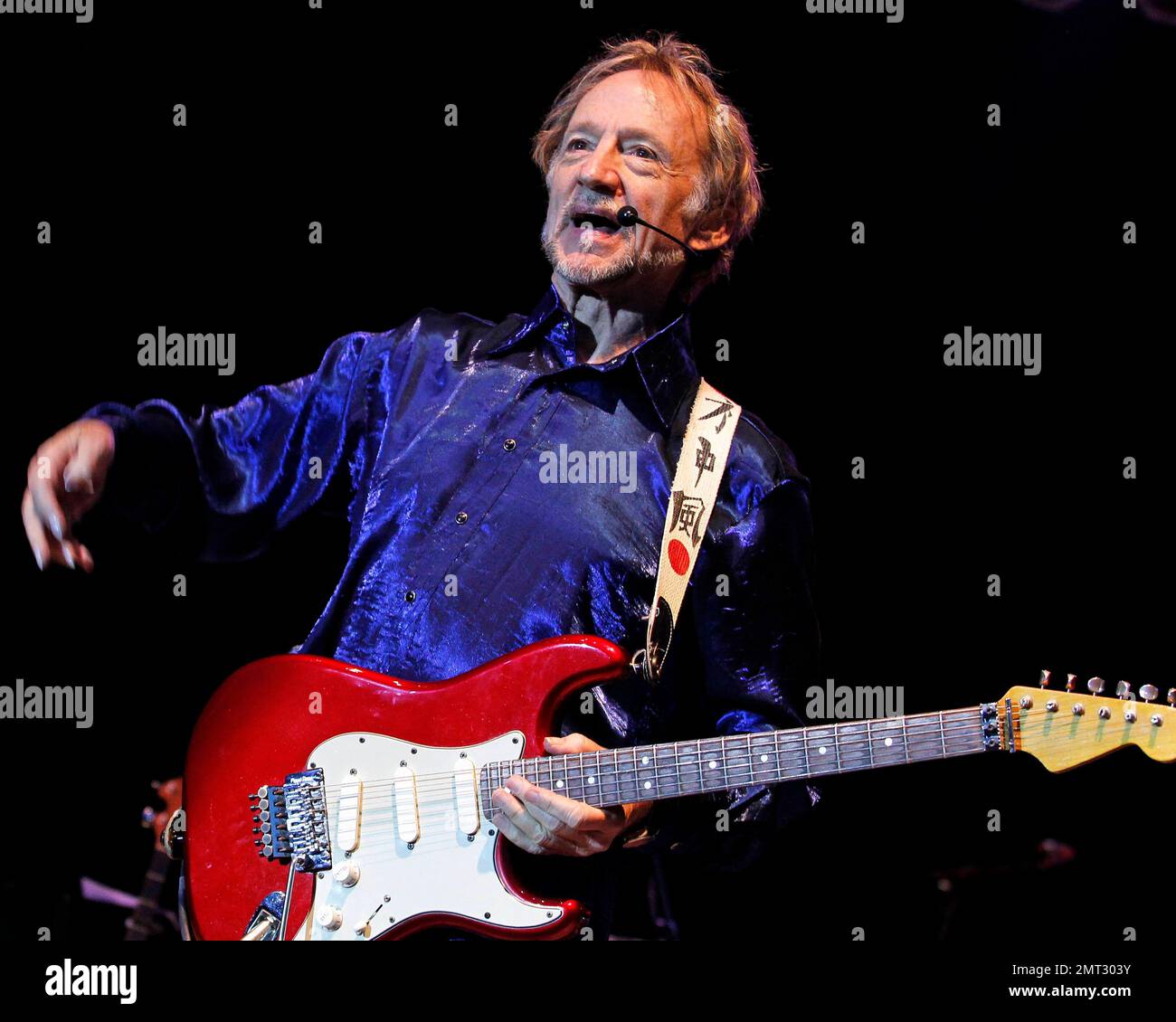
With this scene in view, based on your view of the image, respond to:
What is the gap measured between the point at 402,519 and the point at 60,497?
76 cm

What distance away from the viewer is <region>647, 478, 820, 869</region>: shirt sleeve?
304 cm

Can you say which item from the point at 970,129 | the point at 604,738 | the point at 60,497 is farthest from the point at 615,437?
the point at 970,129

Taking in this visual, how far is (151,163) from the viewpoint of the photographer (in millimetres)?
4062

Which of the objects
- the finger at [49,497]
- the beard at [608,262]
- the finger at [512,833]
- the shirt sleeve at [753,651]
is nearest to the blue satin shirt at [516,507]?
the shirt sleeve at [753,651]

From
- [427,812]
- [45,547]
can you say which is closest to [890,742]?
[427,812]

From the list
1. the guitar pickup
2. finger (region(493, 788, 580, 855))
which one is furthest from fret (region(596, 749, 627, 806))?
the guitar pickup

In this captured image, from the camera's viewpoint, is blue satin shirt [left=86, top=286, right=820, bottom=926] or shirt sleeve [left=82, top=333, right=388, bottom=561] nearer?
blue satin shirt [left=86, top=286, right=820, bottom=926]

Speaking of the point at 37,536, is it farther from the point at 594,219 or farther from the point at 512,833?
the point at 594,219

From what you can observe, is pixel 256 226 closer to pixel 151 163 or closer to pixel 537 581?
pixel 151 163

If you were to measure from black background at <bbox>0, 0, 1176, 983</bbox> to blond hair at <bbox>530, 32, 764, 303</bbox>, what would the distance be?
325mm

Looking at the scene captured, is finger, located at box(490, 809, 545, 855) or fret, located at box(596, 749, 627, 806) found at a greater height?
fret, located at box(596, 749, 627, 806)

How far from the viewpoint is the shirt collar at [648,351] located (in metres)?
3.32

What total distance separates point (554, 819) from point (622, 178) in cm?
160

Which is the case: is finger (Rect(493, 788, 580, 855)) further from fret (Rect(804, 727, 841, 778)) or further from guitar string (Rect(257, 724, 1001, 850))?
fret (Rect(804, 727, 841, 778))
